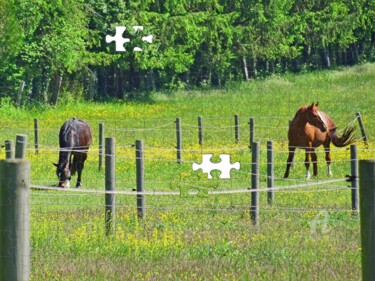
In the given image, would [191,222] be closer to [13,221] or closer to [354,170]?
[354,170]

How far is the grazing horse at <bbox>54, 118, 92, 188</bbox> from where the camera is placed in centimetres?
2614

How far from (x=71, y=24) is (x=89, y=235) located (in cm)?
5585

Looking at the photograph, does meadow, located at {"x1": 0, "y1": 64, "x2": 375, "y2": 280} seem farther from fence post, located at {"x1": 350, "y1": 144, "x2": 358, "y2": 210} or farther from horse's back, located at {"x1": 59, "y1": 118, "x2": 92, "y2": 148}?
horse's back, located at {"x1": 59, "y1": 118, "x2": 92, "y2": 148}

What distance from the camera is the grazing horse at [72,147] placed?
26.1 metres

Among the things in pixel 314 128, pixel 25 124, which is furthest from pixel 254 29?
pixel 314 128

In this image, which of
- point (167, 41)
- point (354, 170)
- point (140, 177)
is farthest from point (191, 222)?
point (167, 41)

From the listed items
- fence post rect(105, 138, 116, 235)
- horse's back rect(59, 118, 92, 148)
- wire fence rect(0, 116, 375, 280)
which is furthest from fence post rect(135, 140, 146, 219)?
horse's back rect(59, 118, 92, 148)

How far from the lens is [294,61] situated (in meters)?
98.2

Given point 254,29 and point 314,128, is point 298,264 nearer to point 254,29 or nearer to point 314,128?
point 314,128

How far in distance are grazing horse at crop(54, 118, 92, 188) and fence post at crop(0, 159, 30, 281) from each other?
18950 mm

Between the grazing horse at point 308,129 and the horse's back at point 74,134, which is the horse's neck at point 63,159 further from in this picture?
the grazing horse at point 308,129

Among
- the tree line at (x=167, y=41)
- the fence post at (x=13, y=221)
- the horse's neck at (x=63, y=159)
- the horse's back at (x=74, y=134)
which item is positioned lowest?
the fence post at (x=13, y=221)

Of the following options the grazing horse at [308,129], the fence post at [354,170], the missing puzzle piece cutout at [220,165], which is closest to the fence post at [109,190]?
the missing puzzle piece cutout at [220,165]

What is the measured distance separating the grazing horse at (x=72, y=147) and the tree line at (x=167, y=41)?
35.1 meters
